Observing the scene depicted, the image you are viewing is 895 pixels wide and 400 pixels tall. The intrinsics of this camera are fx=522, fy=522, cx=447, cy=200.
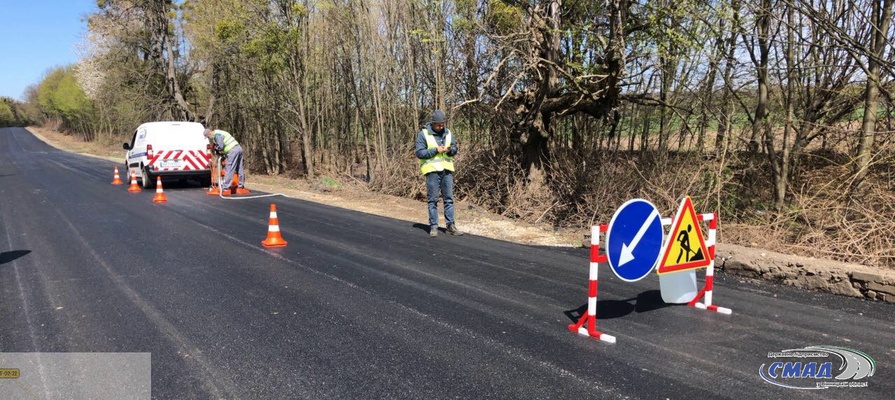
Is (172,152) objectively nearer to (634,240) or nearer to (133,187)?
(133,187)

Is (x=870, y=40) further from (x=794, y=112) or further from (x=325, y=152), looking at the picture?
(x=325, y=152)

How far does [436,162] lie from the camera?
8891 mm

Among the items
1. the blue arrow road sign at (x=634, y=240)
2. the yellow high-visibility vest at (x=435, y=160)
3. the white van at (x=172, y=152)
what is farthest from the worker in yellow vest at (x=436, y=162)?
the white van at (x=172, y=152)

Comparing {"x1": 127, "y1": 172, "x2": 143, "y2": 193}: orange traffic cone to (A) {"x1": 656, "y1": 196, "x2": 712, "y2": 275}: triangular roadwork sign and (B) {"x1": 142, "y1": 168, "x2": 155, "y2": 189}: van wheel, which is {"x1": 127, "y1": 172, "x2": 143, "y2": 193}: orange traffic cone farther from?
(A) {"x1": 656, "y1": 196, "x2": 712, "y2": 275}: triangular roadwork sign

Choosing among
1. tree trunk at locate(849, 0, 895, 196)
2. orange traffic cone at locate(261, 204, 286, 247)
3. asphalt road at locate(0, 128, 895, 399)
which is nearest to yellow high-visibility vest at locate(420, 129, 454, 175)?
asphalt road at locate(0, 128, 895, 399)

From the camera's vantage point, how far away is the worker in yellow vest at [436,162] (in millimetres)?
8781

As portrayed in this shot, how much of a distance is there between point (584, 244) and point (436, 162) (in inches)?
110

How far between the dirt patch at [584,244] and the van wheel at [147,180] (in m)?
3.99

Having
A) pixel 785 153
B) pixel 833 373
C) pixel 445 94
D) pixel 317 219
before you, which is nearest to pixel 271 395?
pixel 833 373

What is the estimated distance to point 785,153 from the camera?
879cm

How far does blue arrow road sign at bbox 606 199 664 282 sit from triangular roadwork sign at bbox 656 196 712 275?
0.13m

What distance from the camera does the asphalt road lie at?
3.48 m

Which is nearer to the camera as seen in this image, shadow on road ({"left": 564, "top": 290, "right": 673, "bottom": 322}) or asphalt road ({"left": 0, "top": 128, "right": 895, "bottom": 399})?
asphalt road ({"left": 0, "top": 128, "right": 895, "bottom": 399})

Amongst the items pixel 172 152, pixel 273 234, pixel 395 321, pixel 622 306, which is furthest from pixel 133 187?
pixel 622 306
